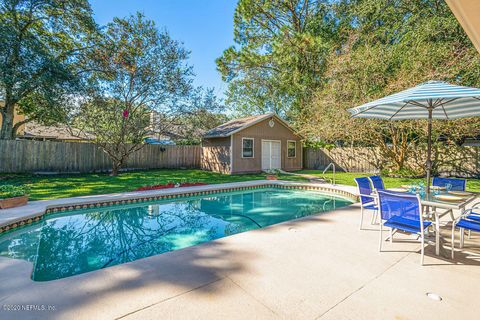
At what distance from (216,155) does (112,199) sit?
8.58m

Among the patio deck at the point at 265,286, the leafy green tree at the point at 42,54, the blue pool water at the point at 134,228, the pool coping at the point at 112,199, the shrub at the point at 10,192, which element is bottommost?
the blue pool water at the point at 134,228

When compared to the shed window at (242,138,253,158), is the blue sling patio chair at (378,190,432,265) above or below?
below

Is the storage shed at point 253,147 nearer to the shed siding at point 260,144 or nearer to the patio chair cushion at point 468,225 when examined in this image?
the shed siding at point 260,144

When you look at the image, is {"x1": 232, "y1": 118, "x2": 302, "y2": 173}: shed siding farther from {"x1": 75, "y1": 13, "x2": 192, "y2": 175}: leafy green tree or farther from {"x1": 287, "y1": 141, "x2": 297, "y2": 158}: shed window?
{"x1": 75, "y1": 13, "x2": 192, "y2": 175}: leafy green tree

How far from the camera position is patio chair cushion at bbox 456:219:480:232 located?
315cm

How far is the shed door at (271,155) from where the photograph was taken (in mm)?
14977

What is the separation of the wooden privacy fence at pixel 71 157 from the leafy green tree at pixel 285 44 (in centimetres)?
838

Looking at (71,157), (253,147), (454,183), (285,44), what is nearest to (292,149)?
(253,147)

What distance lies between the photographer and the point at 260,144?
14.7 metres

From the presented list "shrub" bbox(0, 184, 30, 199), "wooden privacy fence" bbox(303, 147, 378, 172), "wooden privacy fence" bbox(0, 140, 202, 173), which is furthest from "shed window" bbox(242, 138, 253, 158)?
"shrub" bbox(0, 184, 30, 199)

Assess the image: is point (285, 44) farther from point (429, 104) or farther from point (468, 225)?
point (468, 225)

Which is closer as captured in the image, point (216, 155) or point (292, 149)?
point (216, 155)

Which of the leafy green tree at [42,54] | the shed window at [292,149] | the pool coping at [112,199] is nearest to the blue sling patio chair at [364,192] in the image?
the pool coping at [112,199]

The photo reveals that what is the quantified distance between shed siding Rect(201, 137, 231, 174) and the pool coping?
4.23 meters
